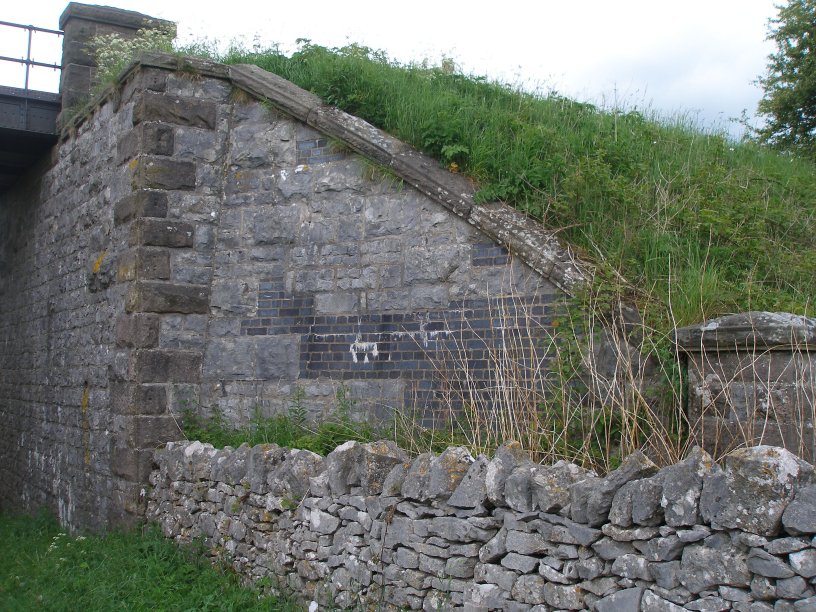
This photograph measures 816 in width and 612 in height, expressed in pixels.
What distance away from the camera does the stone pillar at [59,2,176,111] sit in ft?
35.5

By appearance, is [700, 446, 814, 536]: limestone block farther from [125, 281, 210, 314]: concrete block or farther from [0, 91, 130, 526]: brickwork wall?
[0, 91, 130, 526]: brickwork wall

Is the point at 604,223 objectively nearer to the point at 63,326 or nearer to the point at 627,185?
the point at 627,185

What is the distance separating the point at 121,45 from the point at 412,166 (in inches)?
223

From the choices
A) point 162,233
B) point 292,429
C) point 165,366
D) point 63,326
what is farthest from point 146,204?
point 63,326

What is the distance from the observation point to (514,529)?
420 centimetres

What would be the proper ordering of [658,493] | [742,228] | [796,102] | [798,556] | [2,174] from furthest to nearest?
[796,102] → [2,174] → [742,228] → [658,493] → [798,556]

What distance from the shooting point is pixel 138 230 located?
784 cm

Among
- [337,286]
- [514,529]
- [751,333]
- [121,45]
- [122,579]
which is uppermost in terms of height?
[121,45]

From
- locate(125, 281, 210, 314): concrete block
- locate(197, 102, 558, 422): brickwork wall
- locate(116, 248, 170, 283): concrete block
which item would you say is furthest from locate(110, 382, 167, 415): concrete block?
locate(116, 248, 170, 283): concrete block

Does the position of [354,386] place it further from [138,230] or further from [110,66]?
[110,66]

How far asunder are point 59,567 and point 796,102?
1374 cm

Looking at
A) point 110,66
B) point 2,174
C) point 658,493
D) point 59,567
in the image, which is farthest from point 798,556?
point 2,174

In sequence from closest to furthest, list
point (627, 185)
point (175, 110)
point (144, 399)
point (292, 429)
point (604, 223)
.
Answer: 1. point (604, 223)
2. point (627, 185)
3. point (292, 429)
4. point (144, 399)
5. point (175, 110)

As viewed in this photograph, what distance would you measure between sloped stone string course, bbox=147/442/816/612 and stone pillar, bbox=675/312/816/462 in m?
1.13
